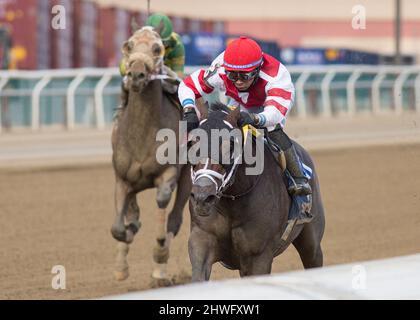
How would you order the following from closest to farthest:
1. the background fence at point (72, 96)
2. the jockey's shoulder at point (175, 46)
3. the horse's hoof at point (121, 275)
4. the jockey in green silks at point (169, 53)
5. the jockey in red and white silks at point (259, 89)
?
the jockey in red and white silks at point (259, 89) → the horse's hoof at point (121, 275) → the jockey in green silks at point (169, 53) → the jockey's shoulder at point (175, 46) → the background fence at point (72, 96)

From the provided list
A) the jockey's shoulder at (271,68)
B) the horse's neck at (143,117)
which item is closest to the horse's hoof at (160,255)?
the horse's neck at (143,117)

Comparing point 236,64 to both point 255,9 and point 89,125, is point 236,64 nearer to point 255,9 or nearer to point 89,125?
point 89,125

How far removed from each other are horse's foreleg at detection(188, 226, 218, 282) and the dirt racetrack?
74.5 inches

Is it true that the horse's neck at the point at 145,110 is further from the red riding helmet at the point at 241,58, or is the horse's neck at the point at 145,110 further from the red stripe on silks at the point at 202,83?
the red riding helmet at the point at 241,58

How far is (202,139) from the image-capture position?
480 cm

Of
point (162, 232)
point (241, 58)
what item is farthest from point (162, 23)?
point (241, 58)

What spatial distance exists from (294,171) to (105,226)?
4.80 meters

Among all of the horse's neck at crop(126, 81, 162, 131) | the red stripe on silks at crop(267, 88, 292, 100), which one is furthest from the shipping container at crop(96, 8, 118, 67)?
the red stripe on silks at crop(267, 88, 292, 100)

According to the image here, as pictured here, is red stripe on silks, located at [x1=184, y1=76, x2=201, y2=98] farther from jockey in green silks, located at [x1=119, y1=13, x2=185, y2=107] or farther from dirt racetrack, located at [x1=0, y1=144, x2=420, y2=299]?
jockey in green silks, located at [x1=119, y1=13, x2=185, y2=107]

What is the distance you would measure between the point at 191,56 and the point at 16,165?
10.5 m

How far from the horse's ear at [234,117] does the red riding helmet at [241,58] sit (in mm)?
306

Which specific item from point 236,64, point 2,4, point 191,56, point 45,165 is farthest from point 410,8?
point 236,64

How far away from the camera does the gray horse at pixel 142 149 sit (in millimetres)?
7473

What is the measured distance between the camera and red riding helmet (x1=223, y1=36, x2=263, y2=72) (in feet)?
16.9
